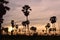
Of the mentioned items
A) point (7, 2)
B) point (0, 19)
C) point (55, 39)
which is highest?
point (7, 2)

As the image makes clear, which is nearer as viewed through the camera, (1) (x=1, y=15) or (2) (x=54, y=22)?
(1) (x=1, y=15)

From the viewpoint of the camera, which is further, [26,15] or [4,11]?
[26,15]

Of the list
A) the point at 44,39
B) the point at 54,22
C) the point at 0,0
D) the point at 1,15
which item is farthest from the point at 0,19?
the point at 54,22

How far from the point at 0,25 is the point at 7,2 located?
654cm

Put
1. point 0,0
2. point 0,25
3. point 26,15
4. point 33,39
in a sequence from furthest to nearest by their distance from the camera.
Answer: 1. point 26,15
2. point 0,0
3. point 0,25
4. point 33,39

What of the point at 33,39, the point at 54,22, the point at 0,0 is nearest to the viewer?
the point at 33,39

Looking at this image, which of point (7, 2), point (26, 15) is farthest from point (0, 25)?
point (26, 15)

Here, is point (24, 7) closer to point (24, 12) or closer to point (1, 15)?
point (24, 12)

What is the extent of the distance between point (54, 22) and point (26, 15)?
16627mm

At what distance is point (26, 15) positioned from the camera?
92250 millimetres

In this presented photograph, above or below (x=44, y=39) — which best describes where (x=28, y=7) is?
above

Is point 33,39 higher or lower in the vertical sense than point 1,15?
lower

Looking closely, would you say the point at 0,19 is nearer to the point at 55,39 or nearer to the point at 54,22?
the point at 55,39

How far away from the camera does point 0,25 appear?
198 feet
